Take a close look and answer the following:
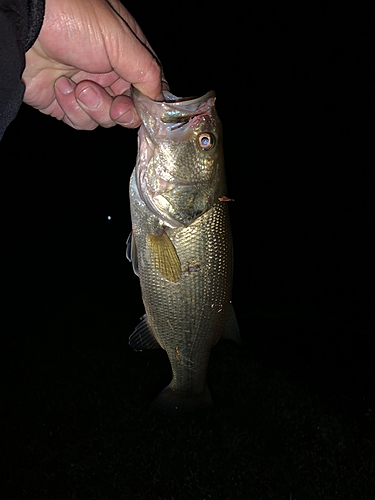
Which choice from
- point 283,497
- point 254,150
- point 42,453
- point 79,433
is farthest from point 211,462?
point 254,150

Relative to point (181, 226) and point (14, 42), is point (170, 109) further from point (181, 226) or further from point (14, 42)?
point (14, 42)

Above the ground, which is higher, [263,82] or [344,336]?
[263,82]

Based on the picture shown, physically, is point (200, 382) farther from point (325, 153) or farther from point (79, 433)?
point (325, 153)

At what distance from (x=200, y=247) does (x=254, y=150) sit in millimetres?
7008

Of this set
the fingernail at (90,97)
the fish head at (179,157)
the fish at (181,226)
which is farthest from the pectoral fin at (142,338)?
the fingernail at (90,97)

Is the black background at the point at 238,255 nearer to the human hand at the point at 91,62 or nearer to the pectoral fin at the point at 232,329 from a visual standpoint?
the pectoral fin at the point at 232,329

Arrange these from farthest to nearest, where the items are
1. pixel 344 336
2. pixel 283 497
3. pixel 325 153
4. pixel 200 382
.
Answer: pixel 325 153
pixel 344 336
pixel 283 497
pixel 200 382

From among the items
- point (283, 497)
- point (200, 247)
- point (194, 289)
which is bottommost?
point (283, 497)

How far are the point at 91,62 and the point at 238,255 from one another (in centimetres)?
553

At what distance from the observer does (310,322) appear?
561cm

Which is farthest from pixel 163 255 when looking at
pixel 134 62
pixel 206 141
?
pixel 134 62

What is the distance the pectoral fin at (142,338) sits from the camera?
74.4 inches

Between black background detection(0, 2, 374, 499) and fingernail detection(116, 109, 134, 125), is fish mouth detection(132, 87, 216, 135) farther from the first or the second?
black background detection(0, 2, 374, 499)

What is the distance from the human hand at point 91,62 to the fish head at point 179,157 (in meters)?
0.10
